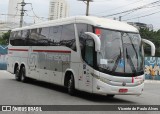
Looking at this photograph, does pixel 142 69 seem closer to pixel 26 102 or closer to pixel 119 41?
pixel 119 41

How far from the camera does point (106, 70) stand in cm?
1538

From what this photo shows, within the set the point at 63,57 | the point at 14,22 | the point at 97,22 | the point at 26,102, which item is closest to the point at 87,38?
the point at 97,22

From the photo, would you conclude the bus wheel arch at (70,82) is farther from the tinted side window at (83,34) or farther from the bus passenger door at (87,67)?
the tinted side window at (83,34)

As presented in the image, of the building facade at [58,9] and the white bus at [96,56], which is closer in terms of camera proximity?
the white bus at [96,56]

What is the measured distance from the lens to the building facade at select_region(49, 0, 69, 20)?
78000mm

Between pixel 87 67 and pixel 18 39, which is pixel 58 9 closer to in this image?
pixel 18 39

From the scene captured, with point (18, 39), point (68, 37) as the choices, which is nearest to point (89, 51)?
point (68, 37)

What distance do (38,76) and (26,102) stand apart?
7.59m

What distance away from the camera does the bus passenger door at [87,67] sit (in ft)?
51.7

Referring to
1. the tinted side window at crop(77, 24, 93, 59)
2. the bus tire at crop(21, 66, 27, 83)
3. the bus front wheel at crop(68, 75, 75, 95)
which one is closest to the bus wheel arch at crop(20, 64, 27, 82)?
the bus tire at crop(21, 66, 27, 83)

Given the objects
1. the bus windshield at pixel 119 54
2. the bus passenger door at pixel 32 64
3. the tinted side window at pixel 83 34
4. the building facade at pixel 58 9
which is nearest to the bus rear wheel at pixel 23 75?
the bus passenger door at pixel 32 64

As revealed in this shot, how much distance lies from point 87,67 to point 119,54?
1357mm

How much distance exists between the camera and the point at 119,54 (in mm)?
15820

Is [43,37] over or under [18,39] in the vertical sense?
over
